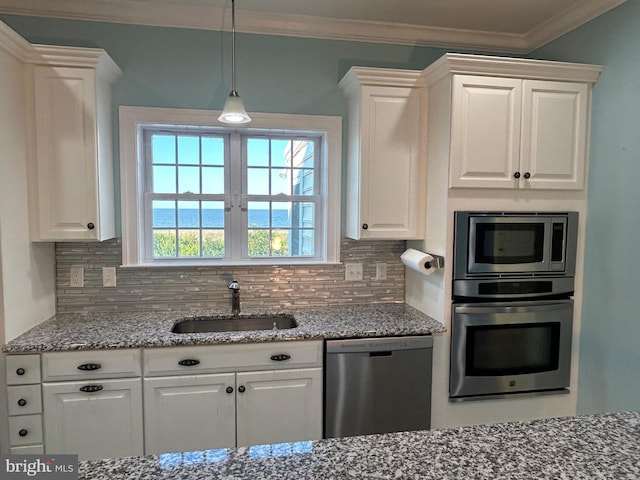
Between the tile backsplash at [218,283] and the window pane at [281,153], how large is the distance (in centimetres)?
67

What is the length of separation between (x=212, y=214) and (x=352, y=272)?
39.5 inches

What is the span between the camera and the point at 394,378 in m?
2.24

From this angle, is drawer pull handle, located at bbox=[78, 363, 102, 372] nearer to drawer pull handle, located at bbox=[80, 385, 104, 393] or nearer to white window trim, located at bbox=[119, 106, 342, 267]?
drawer pull handle, located at bbox=[80, 385, 104, 393]

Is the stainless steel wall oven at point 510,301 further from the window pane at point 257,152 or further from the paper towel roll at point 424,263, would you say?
the window pane at point 257,152

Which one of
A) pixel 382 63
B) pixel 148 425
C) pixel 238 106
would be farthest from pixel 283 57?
pixel 148 425

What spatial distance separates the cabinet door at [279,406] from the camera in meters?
2.13

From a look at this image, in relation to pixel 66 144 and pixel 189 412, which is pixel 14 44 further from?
pixel 189 412

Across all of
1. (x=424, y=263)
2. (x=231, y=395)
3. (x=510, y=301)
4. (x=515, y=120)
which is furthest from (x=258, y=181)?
(x=510, y=301)

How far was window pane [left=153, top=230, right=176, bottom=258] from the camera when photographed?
8.77ft

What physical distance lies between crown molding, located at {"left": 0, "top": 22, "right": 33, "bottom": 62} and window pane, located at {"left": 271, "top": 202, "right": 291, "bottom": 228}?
5.01 ft

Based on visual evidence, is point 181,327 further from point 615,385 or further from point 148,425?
point 615,385

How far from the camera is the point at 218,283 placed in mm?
2652

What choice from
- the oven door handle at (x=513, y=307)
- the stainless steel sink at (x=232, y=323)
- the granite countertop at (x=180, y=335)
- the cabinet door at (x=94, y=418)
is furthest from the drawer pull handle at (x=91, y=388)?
the oven door handle at (x=513, y=307)

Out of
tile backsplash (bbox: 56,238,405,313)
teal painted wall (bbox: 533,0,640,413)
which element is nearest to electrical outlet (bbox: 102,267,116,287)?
tile backsplash (bbox: 56,238,405,313)
